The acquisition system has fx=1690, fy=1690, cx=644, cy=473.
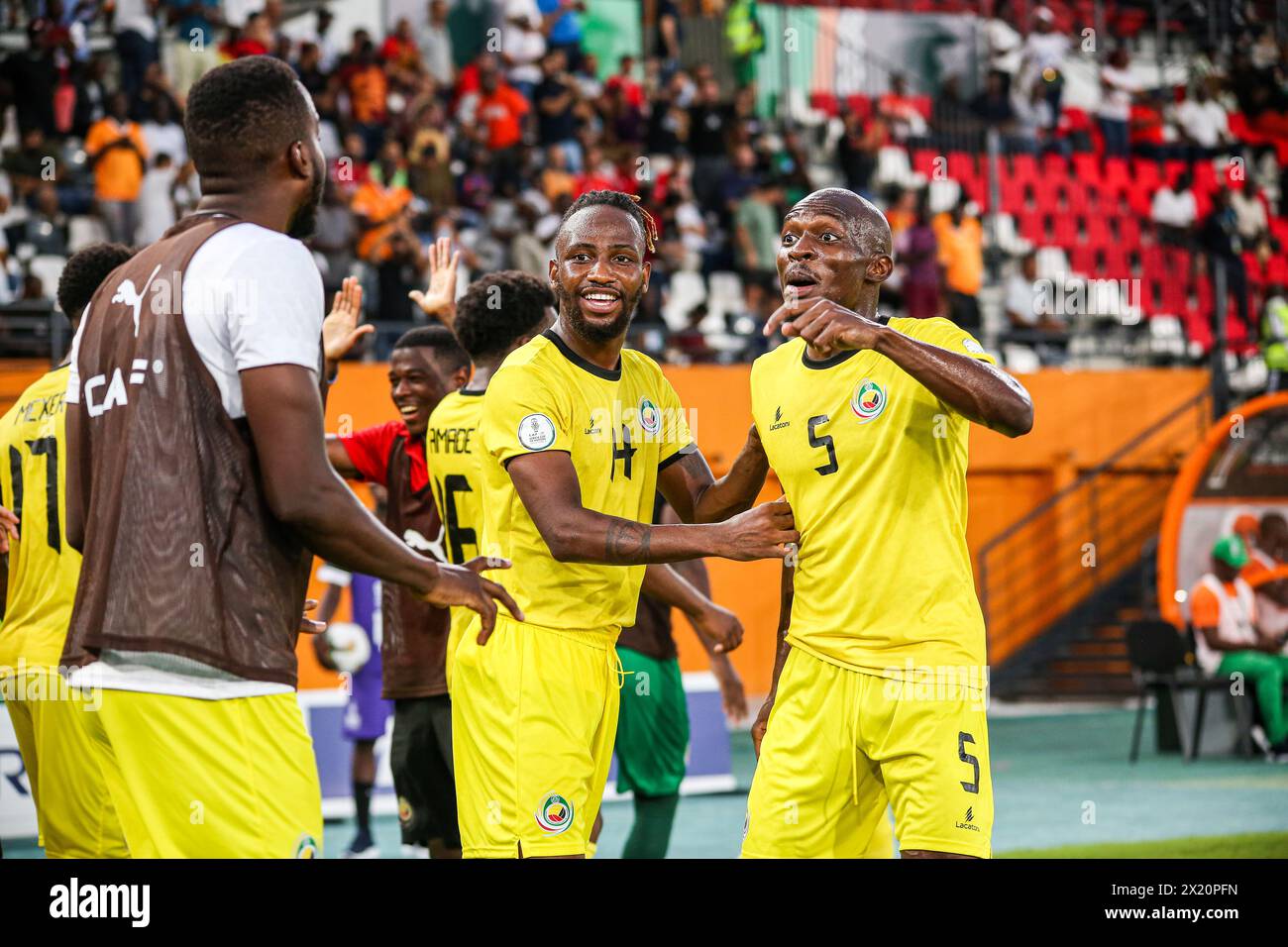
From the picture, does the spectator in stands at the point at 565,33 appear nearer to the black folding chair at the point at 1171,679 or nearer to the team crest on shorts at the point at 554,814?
the black folding chair at the point at 1171,679

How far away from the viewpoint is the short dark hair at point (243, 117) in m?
3.50

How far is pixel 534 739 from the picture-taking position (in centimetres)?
466

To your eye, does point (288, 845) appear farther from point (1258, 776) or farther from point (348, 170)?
point (348, 170)

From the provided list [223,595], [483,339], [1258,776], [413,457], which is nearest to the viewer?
[223,595]

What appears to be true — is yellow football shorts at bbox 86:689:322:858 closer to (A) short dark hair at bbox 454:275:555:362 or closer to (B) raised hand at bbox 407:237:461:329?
(A) short dark hair at bbox 454:275:555:362

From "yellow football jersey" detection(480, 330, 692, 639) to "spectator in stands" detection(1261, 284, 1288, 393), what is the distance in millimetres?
14734

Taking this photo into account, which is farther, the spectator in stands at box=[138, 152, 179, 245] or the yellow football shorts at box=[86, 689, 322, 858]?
the spectator in stands at box=[138, 152, 179, 245]

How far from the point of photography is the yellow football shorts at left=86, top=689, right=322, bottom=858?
334cm

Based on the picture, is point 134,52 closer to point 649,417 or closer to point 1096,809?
point 1096,809

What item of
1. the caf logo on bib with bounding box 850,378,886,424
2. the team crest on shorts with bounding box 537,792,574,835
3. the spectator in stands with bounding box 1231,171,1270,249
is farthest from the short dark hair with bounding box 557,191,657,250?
the spectator in stands with bounding box 1231,171,1270,249

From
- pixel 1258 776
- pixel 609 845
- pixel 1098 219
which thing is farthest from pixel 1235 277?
pixel 609 845

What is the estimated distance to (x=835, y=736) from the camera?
14.7 feet

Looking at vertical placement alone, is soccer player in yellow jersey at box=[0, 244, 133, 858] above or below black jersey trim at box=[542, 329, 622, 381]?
below

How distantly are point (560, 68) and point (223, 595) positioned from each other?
15740mm
